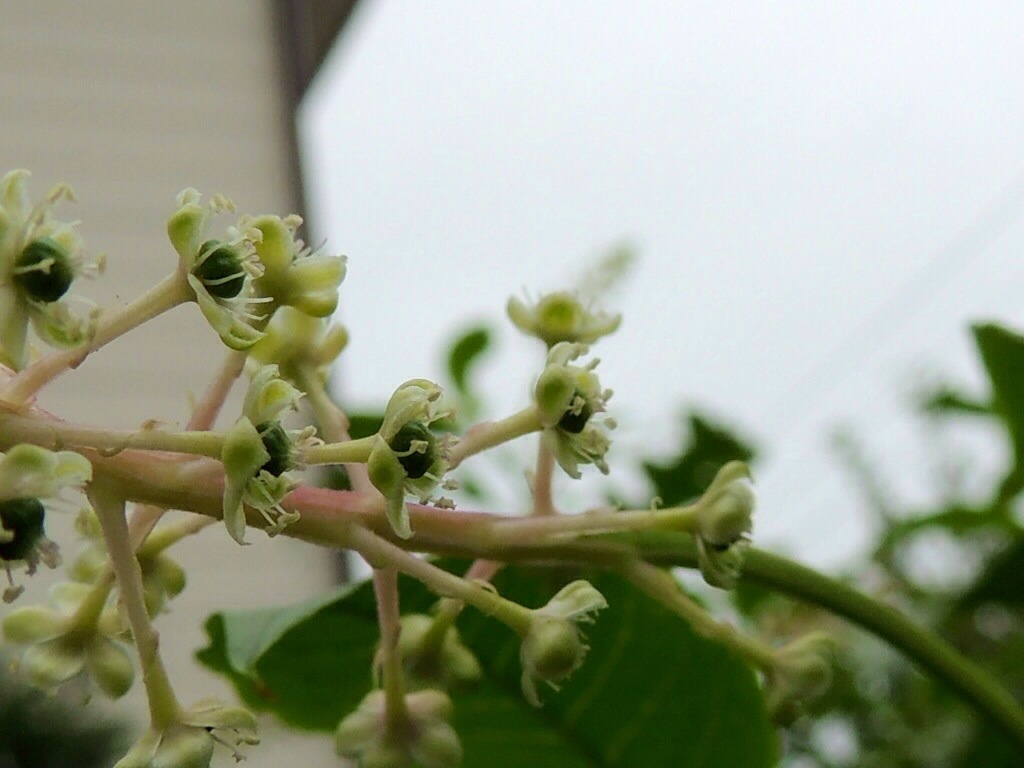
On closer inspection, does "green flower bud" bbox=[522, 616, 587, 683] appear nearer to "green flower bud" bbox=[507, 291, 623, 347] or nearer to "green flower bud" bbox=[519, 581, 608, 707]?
"green flower bud" bbox=[519, 581, 608, 707]

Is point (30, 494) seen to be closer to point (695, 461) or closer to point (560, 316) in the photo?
point (560, 316)

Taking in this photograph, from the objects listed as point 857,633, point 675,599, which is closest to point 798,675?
point 675,599

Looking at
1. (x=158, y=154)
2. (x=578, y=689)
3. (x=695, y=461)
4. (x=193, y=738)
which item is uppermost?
(x=193, y=738)

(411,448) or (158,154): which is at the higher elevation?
(411,448)

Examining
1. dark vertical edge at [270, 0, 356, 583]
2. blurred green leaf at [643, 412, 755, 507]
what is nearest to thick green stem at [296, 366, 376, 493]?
blurred green leaf at [643, 412, 755, 507]

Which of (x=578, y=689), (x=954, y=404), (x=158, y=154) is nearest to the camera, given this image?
(x=578, y=689)

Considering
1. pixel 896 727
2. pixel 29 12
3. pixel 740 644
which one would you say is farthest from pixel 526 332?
pixel 29 12
